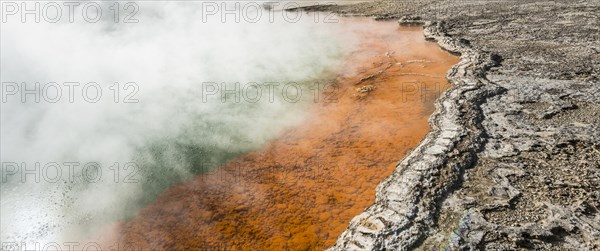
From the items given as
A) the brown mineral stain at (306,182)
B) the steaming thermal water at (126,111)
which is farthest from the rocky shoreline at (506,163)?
the steaming thermal water at (126,111)

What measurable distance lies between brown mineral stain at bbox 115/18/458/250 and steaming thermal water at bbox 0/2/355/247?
1.01ft

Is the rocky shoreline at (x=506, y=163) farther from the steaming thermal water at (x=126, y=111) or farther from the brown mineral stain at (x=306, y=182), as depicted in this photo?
the steaming thermal water at (x=126, y=111)

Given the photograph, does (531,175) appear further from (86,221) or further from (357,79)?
(86,221)

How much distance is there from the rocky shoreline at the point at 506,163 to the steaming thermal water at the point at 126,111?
79.9 inches

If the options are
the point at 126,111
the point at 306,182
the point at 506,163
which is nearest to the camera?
the point at 506,163

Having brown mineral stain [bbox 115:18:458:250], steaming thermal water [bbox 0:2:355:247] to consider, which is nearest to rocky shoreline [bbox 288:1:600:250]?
brown mineral stain [bbox 115:18:458:250]

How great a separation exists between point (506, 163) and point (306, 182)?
75.6 inches

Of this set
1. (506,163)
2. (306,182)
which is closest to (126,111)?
(306,182)

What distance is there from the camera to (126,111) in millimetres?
5219

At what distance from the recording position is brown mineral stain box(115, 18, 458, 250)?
3.38 metres

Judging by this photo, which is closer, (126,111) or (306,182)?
(306,182)

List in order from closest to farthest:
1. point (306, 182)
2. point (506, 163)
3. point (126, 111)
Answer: point (506, 163) < point (306, 182) < point (126, 111)

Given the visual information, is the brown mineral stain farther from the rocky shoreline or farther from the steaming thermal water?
the rocky shoreline

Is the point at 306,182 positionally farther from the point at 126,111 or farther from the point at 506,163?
the point at 126,111
